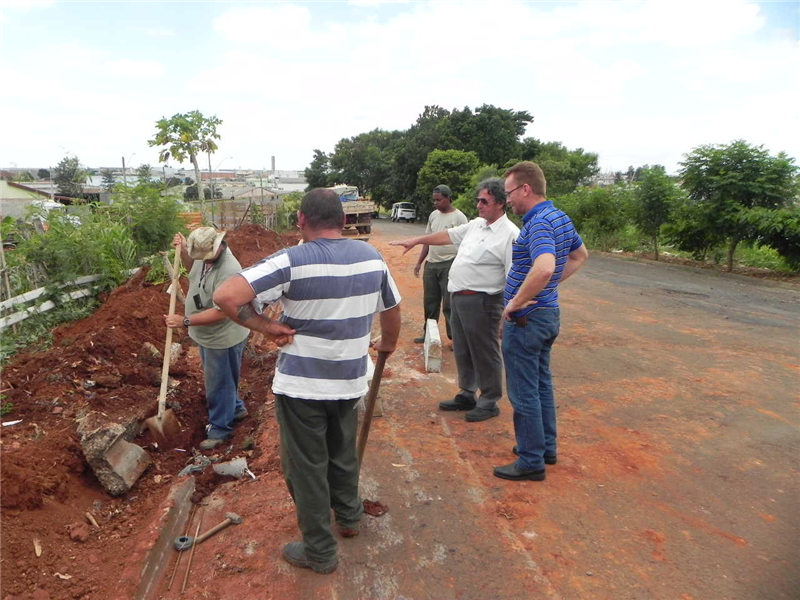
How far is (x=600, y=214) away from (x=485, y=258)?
16.1m

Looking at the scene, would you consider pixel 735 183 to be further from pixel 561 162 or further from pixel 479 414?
pixel 561 162

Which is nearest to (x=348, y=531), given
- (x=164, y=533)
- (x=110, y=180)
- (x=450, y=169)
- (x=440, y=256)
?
(x=164, y=533)

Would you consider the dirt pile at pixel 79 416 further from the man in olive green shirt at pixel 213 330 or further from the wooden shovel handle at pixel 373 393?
the wooden shovel handle at pixel 373 393

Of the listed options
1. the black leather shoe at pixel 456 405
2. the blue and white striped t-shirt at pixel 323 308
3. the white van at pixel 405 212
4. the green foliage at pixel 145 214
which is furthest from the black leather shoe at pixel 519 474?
the white van at pixel 405 212

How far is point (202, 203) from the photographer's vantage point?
59.7ft

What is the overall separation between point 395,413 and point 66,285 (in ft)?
18.4

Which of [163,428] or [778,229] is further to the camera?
[778,229]

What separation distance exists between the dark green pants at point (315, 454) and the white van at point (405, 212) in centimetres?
3590

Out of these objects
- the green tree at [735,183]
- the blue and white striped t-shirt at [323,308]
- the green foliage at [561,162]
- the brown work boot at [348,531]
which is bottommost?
the brown work boot at [348,531]

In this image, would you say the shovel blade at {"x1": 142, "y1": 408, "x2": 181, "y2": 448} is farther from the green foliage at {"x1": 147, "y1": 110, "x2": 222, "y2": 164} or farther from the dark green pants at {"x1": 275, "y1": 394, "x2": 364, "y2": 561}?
the green foliage at {"x1": 147, "y1": 110, "x2": 222, "y2": 164}

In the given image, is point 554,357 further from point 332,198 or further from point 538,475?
point 332,198

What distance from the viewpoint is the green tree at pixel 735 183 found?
12.3m

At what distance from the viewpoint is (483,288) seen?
159 inches

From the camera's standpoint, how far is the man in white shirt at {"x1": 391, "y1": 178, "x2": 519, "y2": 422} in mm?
3949
